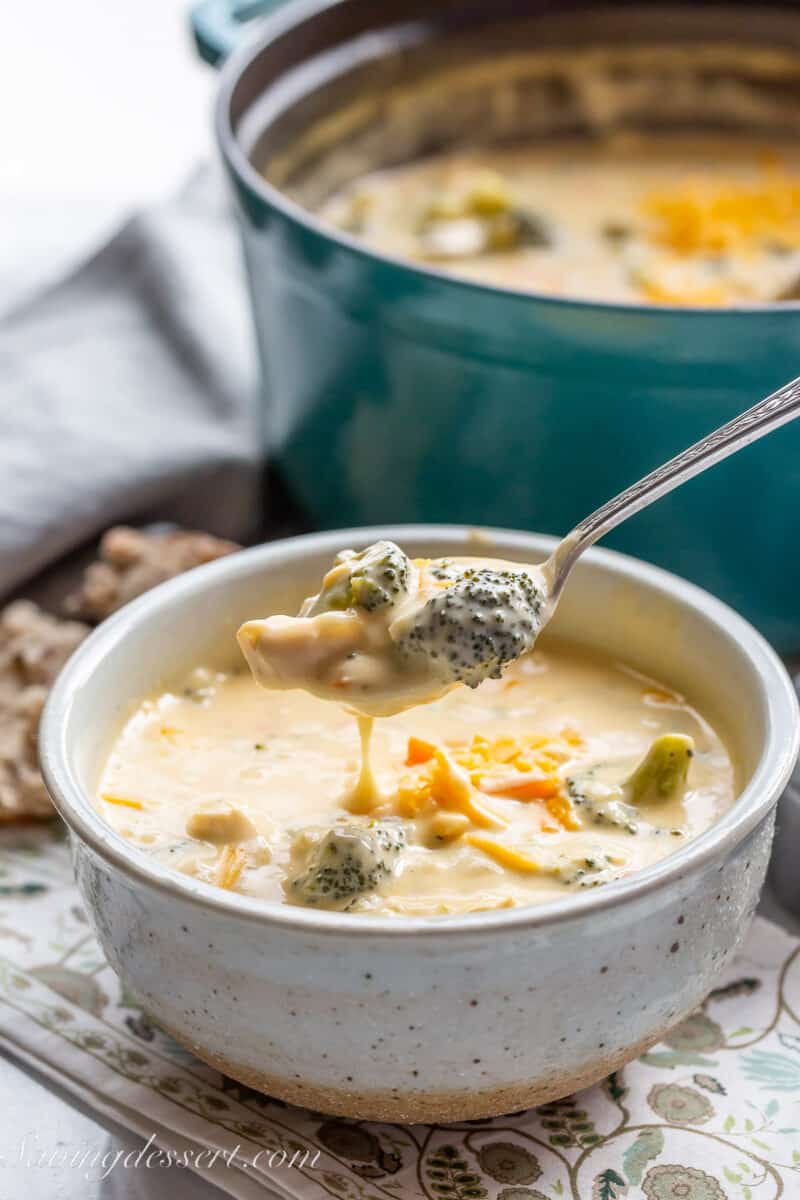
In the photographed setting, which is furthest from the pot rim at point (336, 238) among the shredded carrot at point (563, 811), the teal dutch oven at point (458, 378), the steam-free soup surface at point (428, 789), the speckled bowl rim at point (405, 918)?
the shredded carrot at point (563, 811)

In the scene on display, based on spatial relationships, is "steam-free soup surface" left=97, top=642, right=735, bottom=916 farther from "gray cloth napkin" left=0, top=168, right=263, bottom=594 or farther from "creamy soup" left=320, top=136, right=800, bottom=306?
"creamy soup" left=320, top=136, right=800, bottom=306

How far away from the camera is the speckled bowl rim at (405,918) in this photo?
1.35 m

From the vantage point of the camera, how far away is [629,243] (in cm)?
272

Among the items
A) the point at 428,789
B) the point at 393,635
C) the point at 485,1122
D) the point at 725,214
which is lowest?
the point at 485,1122

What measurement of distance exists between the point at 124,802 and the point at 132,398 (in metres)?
1.12

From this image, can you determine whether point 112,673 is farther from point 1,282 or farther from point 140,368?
point 1,282

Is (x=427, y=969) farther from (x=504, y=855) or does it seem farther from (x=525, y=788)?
(x=525, y=788)

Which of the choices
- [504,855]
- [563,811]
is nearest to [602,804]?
[563,811]

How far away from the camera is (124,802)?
1.69 meters

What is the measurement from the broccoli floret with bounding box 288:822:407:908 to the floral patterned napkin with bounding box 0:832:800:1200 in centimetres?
25

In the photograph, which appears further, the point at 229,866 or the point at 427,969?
the point at 229,866

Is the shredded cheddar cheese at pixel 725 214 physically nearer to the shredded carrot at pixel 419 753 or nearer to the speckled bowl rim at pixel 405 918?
the speckled bowl rim at pixel 405 918

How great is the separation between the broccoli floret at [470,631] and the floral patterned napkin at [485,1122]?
17.1 inches

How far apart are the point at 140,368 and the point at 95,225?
0.82 metres
